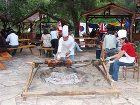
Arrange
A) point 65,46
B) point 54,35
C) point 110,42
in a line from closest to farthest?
point 65,46 → point 110,42 → point 54,35

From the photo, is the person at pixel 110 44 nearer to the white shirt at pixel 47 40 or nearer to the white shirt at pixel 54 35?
the white shirt at pixel 47 40

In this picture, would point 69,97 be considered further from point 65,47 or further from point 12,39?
point 12,39

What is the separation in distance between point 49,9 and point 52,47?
1040 centimetres

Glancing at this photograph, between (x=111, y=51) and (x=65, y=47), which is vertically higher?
(x=65, y=47)

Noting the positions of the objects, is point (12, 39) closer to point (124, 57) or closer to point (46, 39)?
point (46, 39)

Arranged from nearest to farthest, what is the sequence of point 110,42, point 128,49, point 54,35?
point 128,49 → point 110,42 → point 54,35

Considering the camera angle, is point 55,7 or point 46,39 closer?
point 46,39

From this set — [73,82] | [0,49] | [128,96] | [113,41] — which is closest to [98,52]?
[113,41]

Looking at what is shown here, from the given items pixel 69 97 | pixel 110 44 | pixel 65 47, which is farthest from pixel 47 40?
pixel 69 97

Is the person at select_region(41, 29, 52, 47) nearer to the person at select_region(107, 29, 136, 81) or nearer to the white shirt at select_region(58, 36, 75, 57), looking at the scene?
the white shirt at select_region(58, 36, 75, 57)

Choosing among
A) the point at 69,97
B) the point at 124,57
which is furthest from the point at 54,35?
the point at 69,97

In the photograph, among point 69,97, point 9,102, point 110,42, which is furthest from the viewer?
point 110,42

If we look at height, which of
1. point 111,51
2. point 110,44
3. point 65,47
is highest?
point 65,47

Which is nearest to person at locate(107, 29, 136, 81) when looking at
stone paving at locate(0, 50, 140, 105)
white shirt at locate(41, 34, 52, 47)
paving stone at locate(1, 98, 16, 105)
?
stone paving at locate(0, 50, 140, 105)
